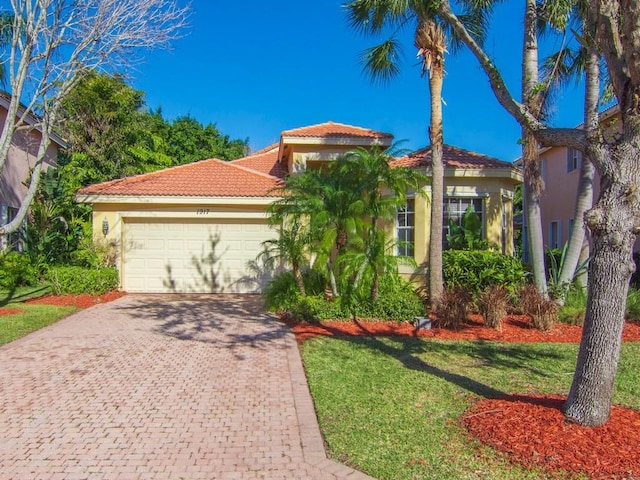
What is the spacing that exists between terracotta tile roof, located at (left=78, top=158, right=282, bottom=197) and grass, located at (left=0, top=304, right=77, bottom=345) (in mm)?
3939

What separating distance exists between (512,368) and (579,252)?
17.7 feet

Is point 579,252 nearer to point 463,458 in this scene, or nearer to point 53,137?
point 463,458

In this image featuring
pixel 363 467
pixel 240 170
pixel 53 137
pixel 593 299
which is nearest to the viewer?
pixel 363 467

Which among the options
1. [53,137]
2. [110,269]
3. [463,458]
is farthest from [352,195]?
[53,137]

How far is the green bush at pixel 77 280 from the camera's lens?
12938 mm

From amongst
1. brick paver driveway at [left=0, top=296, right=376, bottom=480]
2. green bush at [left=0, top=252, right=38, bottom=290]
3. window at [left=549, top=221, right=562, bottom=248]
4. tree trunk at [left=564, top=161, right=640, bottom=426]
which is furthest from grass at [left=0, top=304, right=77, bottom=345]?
window at [left=549, top=221, right=562, bottom=248]

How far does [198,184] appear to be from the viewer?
14727 millimetres

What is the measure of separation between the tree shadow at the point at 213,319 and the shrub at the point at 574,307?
5877 mm

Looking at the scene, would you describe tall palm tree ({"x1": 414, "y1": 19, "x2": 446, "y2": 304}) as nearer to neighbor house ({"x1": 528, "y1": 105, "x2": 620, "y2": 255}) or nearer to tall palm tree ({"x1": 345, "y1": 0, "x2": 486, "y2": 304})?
tall palm tree ({"x1": 345, "y1": 0, "x2": 486, "y2": 304})

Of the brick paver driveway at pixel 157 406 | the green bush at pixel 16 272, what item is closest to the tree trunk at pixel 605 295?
the brick paver driveway at pixel 157 406

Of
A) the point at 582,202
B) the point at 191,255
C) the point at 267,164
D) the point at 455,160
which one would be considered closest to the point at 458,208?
the point at 455,160

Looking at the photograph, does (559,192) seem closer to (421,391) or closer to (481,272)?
(481,272)

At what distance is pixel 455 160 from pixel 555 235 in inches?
428

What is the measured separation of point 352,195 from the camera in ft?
32.0
